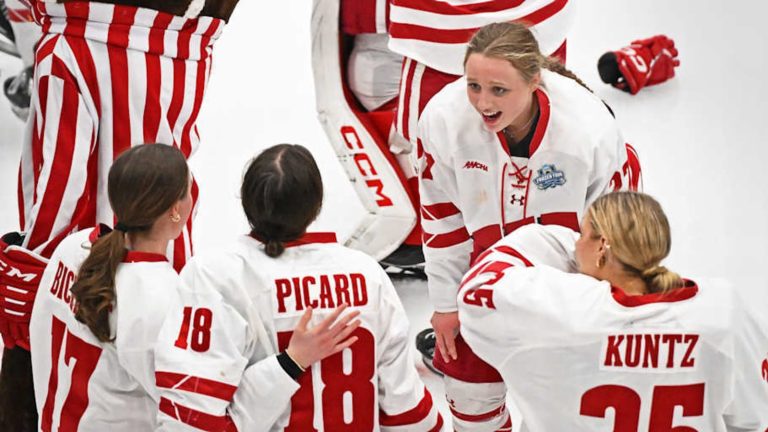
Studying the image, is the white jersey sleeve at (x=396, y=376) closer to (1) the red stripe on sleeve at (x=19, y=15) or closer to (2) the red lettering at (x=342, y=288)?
(2) the red lettering at (x=342, y=288)

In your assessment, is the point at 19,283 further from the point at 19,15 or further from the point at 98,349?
the point at 19,15

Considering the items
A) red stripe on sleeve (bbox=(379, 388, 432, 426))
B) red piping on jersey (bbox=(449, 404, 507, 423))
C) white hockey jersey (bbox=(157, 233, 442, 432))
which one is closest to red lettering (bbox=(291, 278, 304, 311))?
white hockey jersey (bbox=(157, 233, 442, 432))

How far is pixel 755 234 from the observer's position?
3.62 m

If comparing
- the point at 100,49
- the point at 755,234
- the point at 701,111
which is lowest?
the point at 755,234

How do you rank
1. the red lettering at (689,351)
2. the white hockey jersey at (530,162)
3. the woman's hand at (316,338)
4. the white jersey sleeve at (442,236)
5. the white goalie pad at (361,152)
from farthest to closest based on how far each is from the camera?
the white goalie pad at (361,152)
the white jersey sleeve at (442,236)
the white hockey jersey at (530,162)
the woman's hand at (316,338)
the red lettering at (689,351)

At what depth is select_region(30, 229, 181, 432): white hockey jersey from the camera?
1.74m

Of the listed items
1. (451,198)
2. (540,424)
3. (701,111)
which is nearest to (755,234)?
(701,111)

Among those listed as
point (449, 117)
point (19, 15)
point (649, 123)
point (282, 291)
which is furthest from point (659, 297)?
point (19, 15)

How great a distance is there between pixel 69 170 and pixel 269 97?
2.49 metres

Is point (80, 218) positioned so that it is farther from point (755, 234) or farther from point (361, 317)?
point (755, 234)

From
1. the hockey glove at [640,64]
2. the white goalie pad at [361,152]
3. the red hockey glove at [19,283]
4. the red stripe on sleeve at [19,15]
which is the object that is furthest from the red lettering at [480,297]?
the hockey glove at [640,64]

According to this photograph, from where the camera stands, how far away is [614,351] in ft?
5.22

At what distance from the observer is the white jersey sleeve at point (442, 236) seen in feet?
7.30

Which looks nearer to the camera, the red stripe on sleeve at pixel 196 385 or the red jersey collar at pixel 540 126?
the red stripe on sleeve at pixel 196 385
